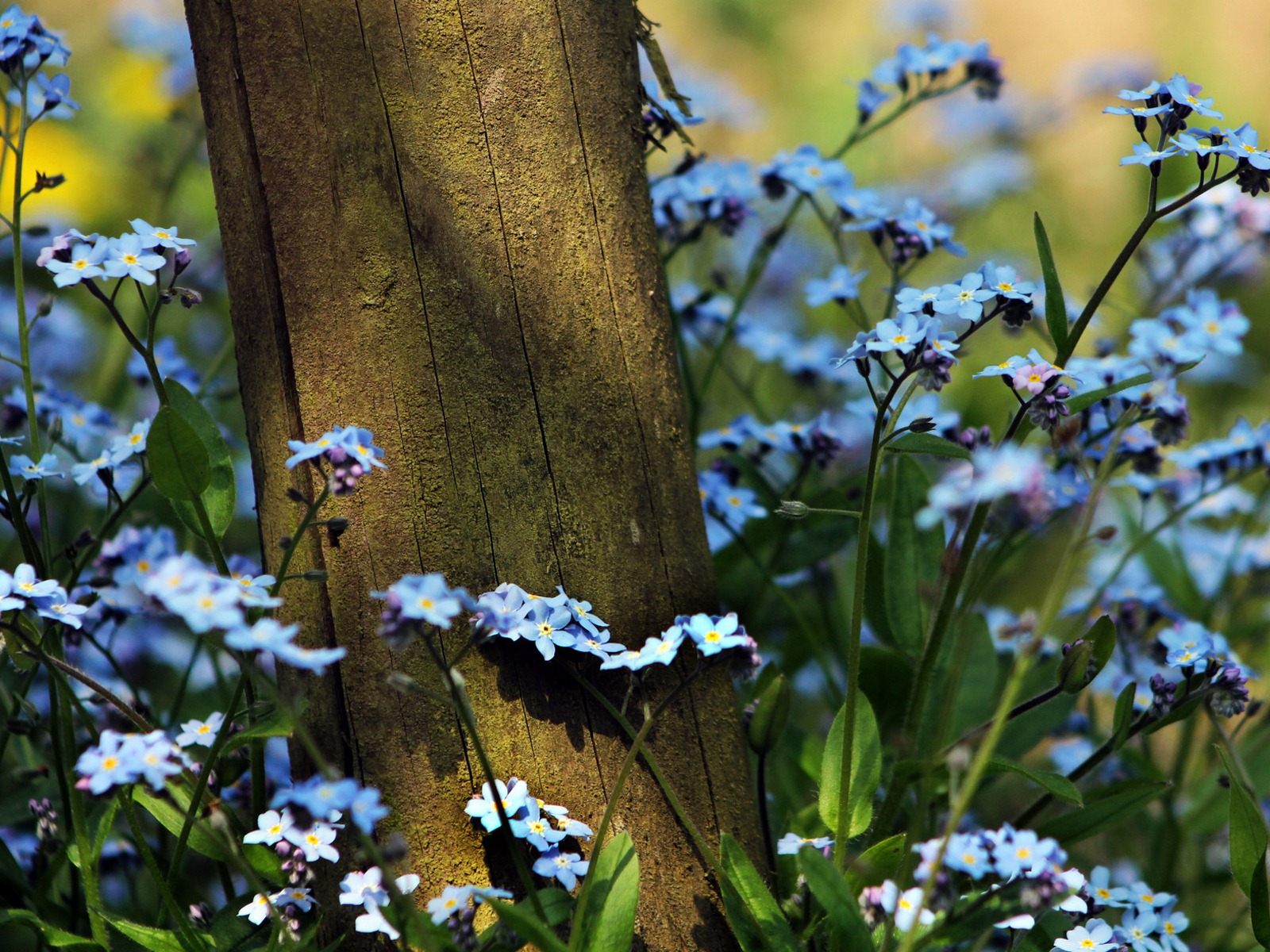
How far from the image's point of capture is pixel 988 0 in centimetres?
750

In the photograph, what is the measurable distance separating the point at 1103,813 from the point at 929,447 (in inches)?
25.4

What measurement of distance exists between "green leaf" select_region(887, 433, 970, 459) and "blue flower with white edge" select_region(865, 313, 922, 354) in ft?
0.38

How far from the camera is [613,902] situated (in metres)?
1.35

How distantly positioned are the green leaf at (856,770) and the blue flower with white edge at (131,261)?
1078 millimetres

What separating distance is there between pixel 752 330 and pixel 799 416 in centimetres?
74

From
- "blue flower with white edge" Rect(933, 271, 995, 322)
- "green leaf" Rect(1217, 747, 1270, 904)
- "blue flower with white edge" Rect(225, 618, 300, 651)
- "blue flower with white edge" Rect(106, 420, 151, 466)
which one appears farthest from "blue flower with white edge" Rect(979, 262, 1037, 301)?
"blue flower with white edge" Rect(106, 420, 151, 466)

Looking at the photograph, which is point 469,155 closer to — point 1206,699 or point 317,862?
point 317,862

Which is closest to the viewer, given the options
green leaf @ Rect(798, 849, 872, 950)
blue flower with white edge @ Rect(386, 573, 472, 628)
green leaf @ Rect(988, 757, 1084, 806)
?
blue flower with white edge @ Rect(386, 573, 472, 628)

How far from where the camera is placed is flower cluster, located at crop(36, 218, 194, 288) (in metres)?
1.46

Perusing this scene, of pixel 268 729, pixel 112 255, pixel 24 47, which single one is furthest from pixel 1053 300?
pixel 24 47

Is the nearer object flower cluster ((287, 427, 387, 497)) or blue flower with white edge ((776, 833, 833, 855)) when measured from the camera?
flower cluster ((287, 427, 387, 497))

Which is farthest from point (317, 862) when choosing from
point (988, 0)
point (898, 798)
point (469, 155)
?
point (988, 0)

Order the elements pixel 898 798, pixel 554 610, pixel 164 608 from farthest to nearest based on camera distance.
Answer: pixel 898 798 → pixel 554 610 → pixel 164 608

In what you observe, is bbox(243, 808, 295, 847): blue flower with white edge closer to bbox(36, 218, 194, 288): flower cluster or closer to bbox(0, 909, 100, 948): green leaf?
bbox(0, 909, 100, 948): green leaf
